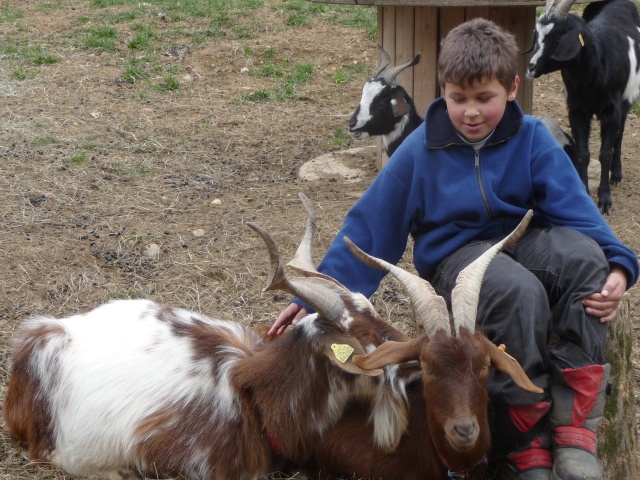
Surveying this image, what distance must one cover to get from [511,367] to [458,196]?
79 centimetres

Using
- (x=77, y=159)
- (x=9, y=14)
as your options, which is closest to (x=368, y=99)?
(x=77, y=159)

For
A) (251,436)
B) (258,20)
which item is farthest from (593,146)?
(251,436)

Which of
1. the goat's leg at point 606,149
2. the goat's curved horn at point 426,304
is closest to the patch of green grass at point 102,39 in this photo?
the goat's leg at point 606,149

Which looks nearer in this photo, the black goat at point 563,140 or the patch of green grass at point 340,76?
the black goat at point 563,140

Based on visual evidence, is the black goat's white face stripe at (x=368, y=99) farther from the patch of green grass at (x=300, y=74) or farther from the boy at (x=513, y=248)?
the boy at (x=513, y=248)

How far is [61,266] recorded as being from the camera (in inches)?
198

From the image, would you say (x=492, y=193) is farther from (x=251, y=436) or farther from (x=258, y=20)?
(x=258, y=20)

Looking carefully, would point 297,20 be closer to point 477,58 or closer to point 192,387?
point 477,58

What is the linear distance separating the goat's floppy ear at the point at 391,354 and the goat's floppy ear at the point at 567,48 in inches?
170

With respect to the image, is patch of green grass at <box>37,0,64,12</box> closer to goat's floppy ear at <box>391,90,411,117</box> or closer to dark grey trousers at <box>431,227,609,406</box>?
goat's floppy ear at <box>391,90,411,117</box>

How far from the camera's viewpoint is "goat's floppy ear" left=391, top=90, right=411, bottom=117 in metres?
6.55

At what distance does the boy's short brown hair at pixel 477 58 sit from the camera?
121 inches

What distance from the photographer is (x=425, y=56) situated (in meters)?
6.46

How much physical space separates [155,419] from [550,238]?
1.64 m
